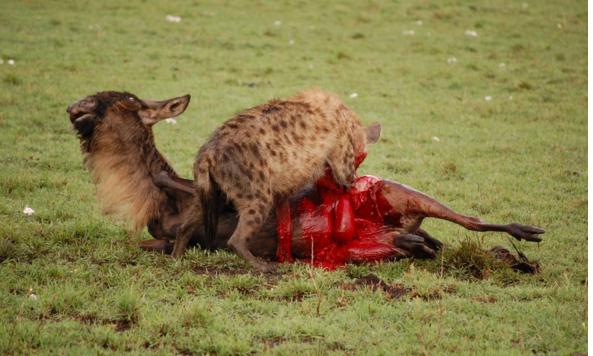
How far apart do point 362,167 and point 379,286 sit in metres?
4.78

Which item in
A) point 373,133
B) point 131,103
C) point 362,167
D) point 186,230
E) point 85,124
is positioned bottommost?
point 362,167

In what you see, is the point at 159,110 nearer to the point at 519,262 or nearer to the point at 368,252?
the point at 368,252

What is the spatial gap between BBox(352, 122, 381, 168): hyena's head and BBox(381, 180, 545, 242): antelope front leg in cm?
59

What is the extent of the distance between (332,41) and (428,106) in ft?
15.2

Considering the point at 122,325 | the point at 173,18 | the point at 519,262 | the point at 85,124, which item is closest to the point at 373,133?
the point at 519,262

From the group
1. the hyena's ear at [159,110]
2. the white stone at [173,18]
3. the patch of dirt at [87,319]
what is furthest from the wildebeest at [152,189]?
the white stone at [173,18]

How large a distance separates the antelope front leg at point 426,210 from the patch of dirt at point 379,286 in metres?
0.83

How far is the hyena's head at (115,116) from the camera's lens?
693 cm

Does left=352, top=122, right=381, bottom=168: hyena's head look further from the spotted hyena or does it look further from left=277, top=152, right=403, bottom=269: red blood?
left=277, top=152, right=403, bottom=269: red blood

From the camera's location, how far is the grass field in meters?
5.36

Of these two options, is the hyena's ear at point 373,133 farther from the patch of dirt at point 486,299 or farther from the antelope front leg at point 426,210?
the patch of dirt at point 486,299

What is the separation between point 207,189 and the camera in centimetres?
649

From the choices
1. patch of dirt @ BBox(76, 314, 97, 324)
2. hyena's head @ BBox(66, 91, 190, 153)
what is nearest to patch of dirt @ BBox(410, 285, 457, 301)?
patch of dirt @ BBox(76, 314, 97, 324)

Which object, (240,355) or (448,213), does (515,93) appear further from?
(240,355)
